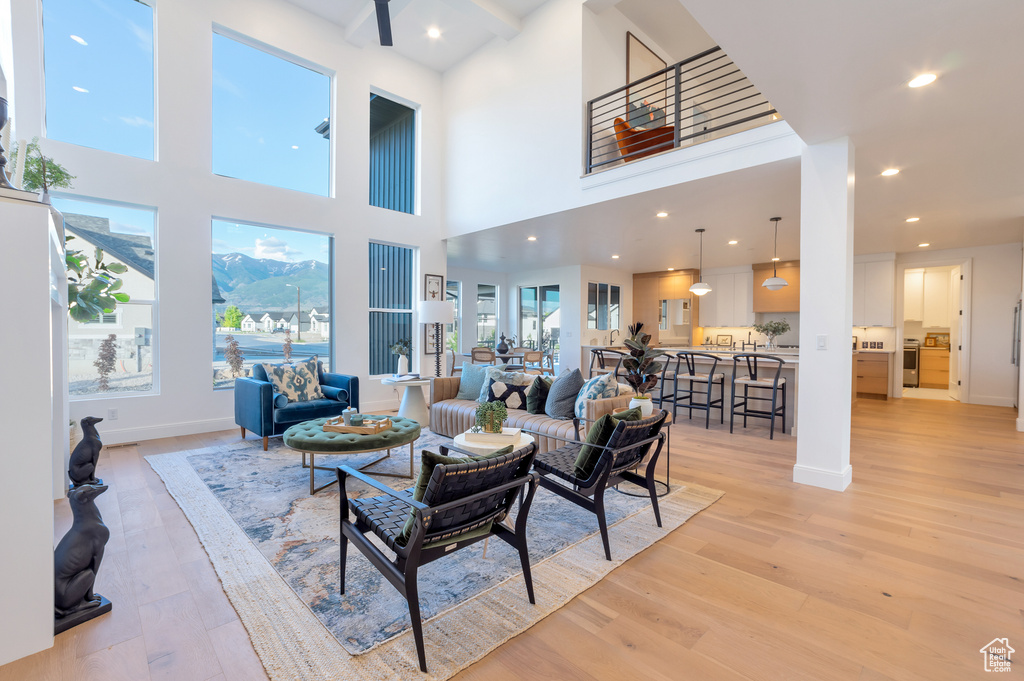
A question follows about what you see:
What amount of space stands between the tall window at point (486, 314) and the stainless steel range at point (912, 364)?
923cm

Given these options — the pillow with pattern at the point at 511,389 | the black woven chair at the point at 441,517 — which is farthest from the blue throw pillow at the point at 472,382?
the black woven chair at the point at 441,517

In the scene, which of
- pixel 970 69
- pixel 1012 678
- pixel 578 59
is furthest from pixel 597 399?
pixel 578 59

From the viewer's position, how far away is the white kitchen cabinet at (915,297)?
9.95 meters

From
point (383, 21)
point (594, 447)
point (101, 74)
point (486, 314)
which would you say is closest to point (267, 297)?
point (101, 74)

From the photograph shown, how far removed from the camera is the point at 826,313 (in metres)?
3.48

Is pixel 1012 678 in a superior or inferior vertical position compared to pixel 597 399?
inferior

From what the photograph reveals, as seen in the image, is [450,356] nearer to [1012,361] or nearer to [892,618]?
[892,618]

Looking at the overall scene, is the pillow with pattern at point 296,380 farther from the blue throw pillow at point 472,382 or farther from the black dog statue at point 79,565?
the black dog statue at point 79,565

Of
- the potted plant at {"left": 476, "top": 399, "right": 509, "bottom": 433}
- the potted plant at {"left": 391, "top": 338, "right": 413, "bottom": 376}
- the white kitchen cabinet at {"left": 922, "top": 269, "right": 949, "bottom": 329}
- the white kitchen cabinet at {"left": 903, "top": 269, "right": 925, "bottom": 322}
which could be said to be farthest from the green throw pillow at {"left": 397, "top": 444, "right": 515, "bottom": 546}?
the white kitchen cabinet at {"left": 922, "top": 269, "right": 949, "bottom": 329}

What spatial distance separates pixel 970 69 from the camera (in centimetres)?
247

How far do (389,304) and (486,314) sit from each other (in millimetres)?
3980

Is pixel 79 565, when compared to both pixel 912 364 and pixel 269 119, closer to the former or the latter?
pixel 269 119

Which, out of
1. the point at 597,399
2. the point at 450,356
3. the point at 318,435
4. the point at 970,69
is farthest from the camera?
the point at 450,356

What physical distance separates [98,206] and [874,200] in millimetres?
8291
